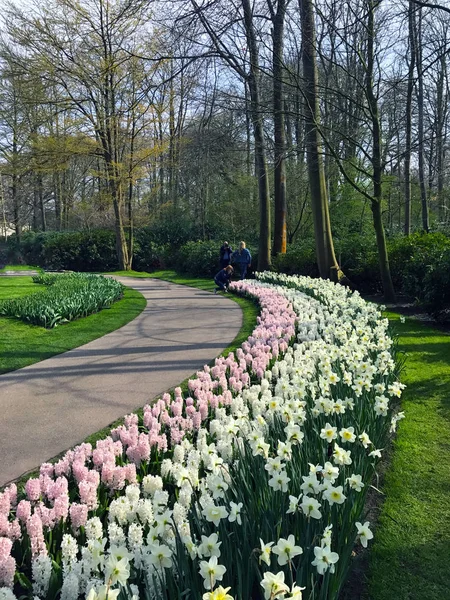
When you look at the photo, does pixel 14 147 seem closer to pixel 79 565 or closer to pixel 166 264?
pixel 166 264

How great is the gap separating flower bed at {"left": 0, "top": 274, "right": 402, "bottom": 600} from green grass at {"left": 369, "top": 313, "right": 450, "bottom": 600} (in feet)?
0.99

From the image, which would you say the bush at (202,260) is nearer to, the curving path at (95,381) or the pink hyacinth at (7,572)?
the curving path at (95,381)

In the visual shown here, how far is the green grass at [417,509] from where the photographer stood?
2385 mm

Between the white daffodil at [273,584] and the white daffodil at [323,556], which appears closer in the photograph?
the white daffodil at [273,584]

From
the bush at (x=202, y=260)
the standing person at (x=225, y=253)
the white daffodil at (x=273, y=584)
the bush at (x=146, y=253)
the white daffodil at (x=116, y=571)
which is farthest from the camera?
the bush at (x=146, y=253)

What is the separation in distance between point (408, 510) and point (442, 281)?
245 inches

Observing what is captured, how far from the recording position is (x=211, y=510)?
1.89m

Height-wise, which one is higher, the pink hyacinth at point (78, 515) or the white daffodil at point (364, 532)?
the white daffodil at point (364, 532)

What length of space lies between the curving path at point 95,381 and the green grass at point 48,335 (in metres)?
0.23

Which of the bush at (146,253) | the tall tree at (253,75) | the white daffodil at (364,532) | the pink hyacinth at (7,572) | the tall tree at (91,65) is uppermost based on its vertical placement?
the tall tree at (91,65)

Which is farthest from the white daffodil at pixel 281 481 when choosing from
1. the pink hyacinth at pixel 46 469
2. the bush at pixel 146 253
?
the bush at pixel 146 253

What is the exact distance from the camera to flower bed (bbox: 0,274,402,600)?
1732mm

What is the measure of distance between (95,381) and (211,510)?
3.77 meters

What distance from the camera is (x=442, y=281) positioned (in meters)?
8.39
